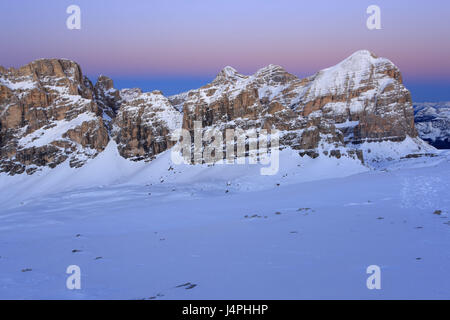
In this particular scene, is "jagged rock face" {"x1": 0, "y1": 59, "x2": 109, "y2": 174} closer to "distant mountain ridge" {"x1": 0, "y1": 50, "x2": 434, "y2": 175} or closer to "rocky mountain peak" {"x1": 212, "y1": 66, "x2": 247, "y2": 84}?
"distant mountain ridge" {"x1": 0, "y1": 50, "x2": 434, "y2": 175}

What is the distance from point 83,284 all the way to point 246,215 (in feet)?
31.1

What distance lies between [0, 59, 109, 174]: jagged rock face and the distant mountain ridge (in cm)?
31

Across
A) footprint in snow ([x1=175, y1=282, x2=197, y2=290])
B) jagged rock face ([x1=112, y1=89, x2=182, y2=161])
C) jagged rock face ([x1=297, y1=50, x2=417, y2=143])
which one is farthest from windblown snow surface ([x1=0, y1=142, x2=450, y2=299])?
jagged rock face ([x1=297, y1=50, x2=417, y2=143])

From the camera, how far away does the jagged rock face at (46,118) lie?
10525 cm

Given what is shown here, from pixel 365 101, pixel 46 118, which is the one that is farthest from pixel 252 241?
pixel 365 101

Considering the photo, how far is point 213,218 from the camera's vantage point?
667 inches

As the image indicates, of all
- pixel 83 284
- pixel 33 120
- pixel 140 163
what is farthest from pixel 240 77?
pixel 83 284

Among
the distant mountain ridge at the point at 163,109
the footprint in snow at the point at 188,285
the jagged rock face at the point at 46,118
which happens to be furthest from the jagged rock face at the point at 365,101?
the footprint in snow at the point at 188,285

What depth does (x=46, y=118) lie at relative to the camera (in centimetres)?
11631

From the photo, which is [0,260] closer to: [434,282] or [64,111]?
[434,282]

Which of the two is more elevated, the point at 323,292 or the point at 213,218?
the point at 323,292


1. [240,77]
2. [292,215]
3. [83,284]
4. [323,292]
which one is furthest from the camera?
[240,77]

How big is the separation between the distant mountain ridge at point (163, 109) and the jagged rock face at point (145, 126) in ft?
1.04

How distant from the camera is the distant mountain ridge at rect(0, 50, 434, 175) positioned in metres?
94.3
